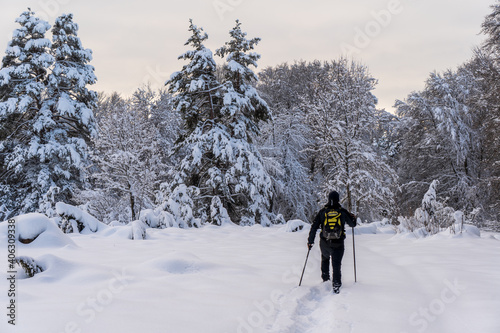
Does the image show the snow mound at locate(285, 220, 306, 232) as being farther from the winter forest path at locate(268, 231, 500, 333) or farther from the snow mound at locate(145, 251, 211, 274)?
the snow mound at locate(145, 251, 211, 274)

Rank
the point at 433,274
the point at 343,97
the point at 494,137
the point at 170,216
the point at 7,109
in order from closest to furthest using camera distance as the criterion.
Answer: the point at 433,274, the point at 170,216, the point at 494,137, the point at 7,109, the point at 343,97

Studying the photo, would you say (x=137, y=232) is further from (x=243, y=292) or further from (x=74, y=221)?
(x=243, y=292)

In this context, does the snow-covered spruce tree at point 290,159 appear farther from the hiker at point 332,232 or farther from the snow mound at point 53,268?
the snow mound at point 53,268

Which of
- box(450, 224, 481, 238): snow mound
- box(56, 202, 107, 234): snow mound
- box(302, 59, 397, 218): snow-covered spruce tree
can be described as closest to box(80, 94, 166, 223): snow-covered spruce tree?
box(56, 202, 107, 234): snow mound

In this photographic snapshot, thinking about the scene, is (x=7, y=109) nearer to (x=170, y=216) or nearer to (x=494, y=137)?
(x=170, y=216)

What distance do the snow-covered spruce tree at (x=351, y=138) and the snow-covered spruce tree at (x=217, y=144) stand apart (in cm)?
339

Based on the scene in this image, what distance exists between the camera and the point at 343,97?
1712 cm

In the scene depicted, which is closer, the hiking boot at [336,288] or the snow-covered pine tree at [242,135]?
the hiking boot at [336,288]

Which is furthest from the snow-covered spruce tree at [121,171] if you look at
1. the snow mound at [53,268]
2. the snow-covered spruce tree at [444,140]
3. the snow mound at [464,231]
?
the snow-covered spruce tree at [444,140]

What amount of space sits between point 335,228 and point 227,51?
13.7m

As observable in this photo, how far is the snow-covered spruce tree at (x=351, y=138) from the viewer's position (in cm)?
1552

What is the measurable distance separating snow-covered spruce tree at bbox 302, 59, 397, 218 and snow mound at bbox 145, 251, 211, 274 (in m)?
11.0

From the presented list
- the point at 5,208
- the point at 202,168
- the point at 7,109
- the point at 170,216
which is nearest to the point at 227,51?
the point at 202,168

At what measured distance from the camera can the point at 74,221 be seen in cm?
980
